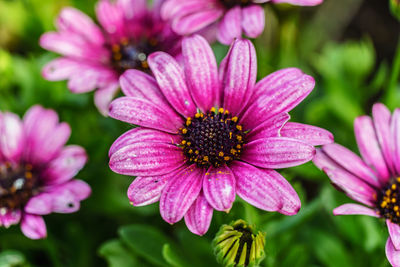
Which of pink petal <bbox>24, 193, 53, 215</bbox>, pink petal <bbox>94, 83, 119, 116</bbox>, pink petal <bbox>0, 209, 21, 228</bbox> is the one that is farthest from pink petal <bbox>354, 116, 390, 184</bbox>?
pink petal <bbox>0, 209, 21, 228</bbox>

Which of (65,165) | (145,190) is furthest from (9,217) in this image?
(145,190)

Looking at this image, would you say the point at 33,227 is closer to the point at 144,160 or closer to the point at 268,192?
the point at 144,160

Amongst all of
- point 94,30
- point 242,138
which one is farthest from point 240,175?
point 94,30

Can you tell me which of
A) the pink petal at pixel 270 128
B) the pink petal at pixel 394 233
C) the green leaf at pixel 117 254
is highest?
the pink petal at pixel 270 128

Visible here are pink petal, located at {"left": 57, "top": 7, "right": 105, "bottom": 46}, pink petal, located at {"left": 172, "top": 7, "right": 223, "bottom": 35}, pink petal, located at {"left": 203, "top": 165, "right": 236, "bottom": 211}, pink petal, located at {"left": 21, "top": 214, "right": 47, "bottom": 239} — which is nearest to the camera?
pink petal, located at {"left": 203, "top": 165, "right": 236, "bottom": 211}

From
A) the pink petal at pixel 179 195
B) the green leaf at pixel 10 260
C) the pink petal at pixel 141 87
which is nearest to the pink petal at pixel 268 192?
the pink petal at pixel 179 195

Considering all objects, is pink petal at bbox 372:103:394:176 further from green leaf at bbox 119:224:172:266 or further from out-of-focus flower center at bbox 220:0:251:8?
green leaf at bbox 119:224:172:266

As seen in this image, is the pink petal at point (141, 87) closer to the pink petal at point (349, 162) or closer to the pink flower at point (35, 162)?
the pink flower at point (35, 162)
